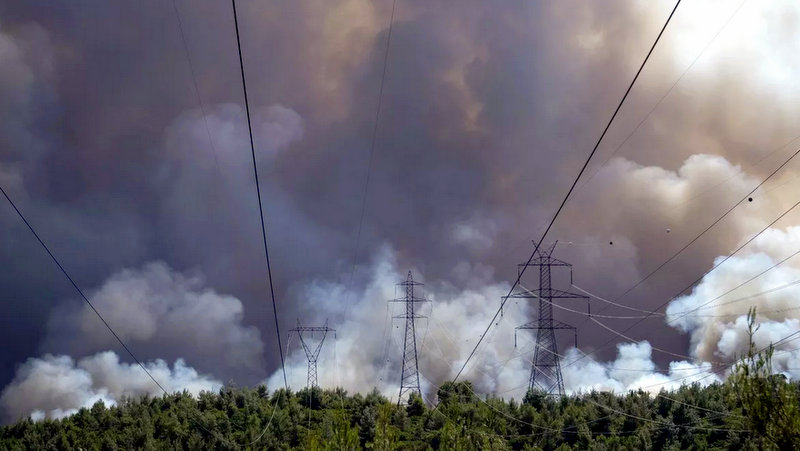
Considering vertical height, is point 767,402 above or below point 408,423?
below

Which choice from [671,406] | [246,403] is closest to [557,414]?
[671,406]

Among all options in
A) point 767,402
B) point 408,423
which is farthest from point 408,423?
point 767,402

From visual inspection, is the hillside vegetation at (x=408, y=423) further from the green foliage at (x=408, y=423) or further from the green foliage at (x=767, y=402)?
the green foliage at (x=767, y=402)

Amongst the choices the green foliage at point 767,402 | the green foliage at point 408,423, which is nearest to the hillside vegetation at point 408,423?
the green foliage at point 408,423

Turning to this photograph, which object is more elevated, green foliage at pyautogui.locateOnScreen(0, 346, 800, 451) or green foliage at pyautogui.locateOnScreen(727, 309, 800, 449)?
green foliage at pyautogui.locateOnScreen(0, 346, 800, 451)

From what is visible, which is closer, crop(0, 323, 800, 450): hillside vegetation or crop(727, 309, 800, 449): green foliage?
crop(727, 309, 800, 449): green foliage

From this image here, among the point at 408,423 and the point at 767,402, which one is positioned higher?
the point at 408,423

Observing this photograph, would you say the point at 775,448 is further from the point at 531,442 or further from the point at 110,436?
the point at 110,436

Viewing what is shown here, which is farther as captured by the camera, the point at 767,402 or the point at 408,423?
the point at 408,423

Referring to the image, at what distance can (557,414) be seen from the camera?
126m

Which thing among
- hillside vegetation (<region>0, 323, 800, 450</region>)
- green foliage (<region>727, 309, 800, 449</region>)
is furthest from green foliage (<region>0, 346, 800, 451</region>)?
green foliage (<region>727, 309, 800, 449</region>)

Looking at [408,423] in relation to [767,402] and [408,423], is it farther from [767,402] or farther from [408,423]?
[767,402]

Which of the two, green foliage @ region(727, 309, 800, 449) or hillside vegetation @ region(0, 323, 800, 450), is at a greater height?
hillside vegetation @ region(0, 323, 800, 450)

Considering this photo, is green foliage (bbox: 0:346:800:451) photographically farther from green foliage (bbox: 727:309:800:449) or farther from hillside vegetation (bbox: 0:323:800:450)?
green foliage (bbox: 727:309:800:449)
